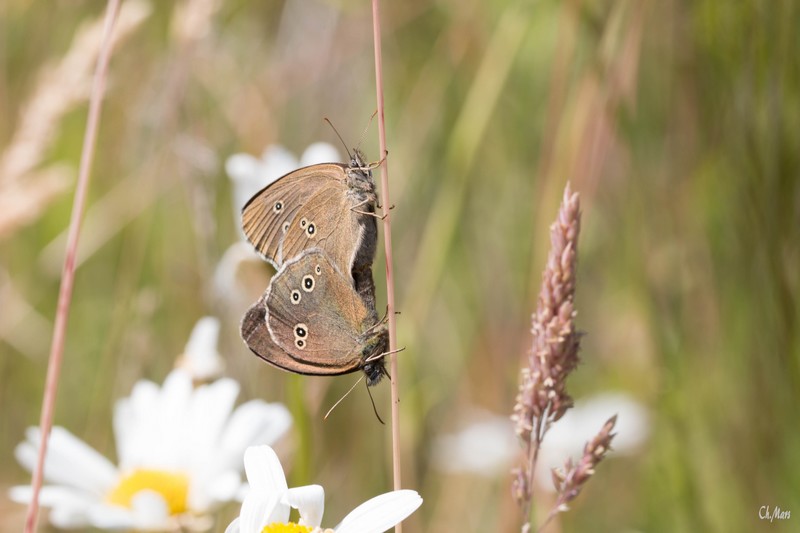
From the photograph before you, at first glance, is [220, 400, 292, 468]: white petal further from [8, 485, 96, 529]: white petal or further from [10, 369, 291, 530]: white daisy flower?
[8, 485, 96, 529]: white petal

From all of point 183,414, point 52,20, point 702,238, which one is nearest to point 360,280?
point 183,414

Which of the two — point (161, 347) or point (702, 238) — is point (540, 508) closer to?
point (702, 238)

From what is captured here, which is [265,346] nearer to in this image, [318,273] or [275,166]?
[318,273]

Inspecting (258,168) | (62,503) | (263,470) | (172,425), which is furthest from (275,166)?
(263,470)

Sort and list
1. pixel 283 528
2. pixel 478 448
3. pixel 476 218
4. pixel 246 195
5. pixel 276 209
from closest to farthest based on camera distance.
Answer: pixel 283 528
pixel 276 209
pixel 246 195
pixel 478 448
pixel 476 218

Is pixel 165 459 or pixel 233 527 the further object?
pixel 165 459

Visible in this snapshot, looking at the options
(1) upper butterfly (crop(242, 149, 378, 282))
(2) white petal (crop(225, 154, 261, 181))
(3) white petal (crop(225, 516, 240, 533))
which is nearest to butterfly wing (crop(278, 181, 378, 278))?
(1) upper butterfly (crop(242, 149, 378, 282))

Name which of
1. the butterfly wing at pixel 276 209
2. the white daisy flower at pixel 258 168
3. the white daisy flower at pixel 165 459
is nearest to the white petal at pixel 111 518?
the white daisy flower at pixel 165 459
